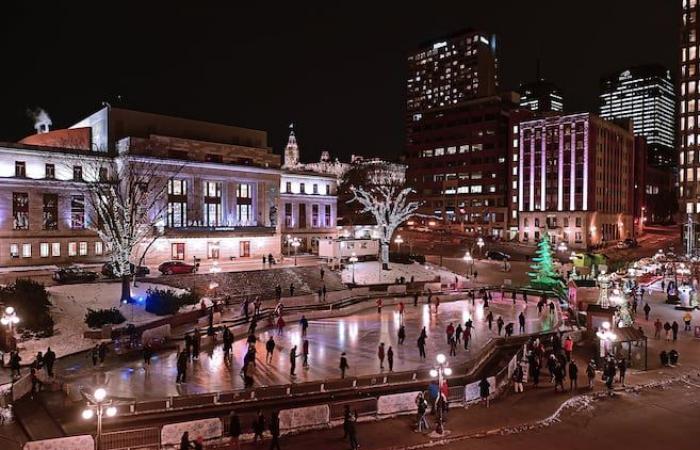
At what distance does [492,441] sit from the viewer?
16984 mm

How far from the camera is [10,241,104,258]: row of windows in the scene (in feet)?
153

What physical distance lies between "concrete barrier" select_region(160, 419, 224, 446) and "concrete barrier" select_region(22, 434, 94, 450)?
193cm

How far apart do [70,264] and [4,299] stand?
755 inches

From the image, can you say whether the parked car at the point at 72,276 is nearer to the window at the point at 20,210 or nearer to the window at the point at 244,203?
the window at the point at 20,210

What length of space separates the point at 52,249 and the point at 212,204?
16910mm

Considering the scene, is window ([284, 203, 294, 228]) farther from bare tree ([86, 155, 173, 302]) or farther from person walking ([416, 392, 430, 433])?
person walking ([416, 392, 430, 433])

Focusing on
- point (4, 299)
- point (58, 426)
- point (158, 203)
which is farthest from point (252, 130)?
point (58, 426)

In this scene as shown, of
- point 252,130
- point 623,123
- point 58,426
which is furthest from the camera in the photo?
point 623,123

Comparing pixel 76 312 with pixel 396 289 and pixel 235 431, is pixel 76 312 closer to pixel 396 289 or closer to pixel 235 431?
pixel 235 431

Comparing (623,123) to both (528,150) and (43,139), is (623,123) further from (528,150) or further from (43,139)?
(43,139)

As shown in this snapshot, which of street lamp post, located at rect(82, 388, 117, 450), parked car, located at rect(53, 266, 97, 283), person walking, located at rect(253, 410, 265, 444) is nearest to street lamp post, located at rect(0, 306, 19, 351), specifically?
street lamp post, located at rect(82, 388, 117, 450)

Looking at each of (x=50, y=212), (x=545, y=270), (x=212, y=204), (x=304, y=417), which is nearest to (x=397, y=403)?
(x=304, y=417)

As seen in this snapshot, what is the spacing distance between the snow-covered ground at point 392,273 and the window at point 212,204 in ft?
54.5

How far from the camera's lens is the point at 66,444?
1441 centimetres
